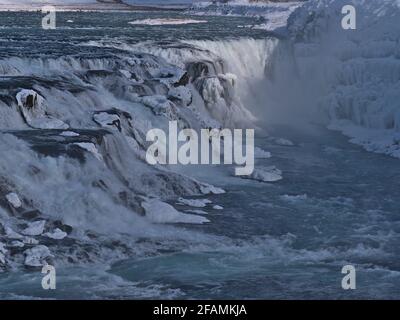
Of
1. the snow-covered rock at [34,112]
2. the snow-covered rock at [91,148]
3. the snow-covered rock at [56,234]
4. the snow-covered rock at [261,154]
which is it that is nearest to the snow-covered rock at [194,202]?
the snow-covered rock at [91,148]

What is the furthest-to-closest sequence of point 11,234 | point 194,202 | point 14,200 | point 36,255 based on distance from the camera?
1. point 194,202
2. point 14,200
3. point 11,234
4. point 36,255

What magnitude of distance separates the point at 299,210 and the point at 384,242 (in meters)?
3.60

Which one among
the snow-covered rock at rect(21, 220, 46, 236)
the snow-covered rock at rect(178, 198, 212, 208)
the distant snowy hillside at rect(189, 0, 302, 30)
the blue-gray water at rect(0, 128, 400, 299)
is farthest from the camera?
the distant snowy hillside at rect(189, 0, 302, 30)

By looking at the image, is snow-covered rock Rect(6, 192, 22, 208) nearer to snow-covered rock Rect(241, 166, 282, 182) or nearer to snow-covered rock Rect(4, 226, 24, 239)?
snow-covered rock Rect(4, 226, 24, 239)

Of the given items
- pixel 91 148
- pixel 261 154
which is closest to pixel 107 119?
pixel 91 148

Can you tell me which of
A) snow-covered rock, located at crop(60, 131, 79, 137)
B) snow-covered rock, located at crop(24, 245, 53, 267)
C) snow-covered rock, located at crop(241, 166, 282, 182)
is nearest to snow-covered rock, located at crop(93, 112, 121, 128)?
snow-covered rock, located at crop(60, 131, 79, 137)

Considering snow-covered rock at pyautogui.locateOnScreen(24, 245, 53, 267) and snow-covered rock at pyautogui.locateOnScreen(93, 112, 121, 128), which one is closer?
snow-covered rock at pyautogui.locateOnScreen(24, 245, 53, 267)

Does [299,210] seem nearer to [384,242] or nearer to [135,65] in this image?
[384,242]

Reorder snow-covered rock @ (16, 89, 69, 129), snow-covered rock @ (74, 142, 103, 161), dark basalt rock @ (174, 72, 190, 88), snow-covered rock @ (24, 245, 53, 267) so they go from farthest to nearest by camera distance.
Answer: dark basalt rock @ (174, 72, 190, 88)
snow-covered rock @ (16, 89, 69, 129)
snow-covered rock @ (74, 142, 103, 161)
snow-covered rock @ (24, 245, 53, 267)

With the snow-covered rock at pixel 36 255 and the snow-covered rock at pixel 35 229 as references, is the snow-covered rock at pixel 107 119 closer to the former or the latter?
the snow-covered rock at pixel 35 229

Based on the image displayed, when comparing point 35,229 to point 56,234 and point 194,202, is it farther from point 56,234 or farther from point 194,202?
point 194,202

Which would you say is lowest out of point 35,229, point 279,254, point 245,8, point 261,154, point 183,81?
point 279,254

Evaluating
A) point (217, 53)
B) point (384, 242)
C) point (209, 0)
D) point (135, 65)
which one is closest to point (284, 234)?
point (384, 242)

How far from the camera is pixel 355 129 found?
4200cm
